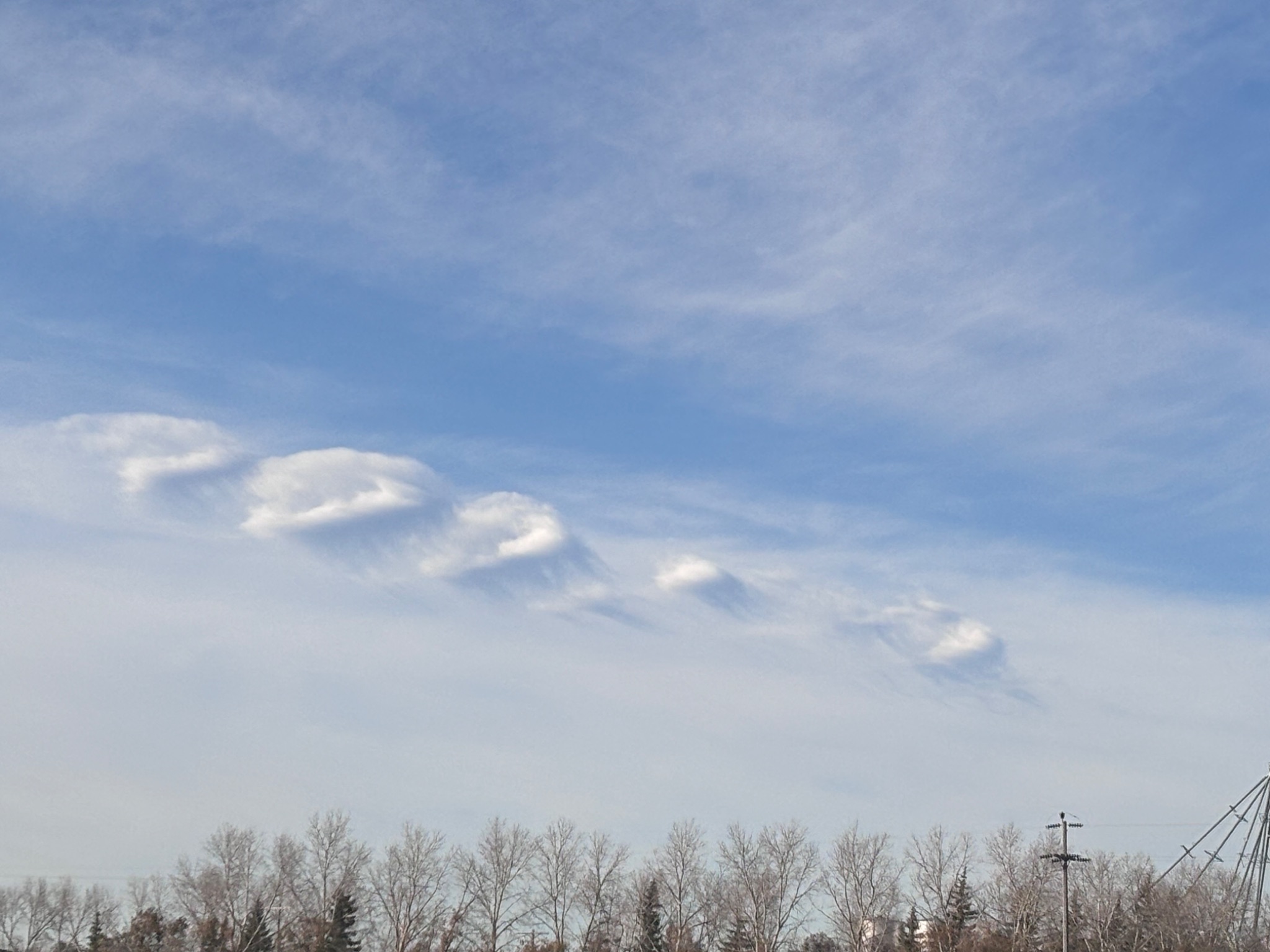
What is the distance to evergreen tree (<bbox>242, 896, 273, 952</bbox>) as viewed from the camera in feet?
313

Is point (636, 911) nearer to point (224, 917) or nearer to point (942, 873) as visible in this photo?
point (942, 873)

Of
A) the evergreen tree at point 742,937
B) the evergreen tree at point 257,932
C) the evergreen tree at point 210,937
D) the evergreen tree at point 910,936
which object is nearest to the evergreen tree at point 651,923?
the evergreen tree at point 742,937

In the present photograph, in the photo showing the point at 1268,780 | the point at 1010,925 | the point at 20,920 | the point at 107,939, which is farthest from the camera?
the point at 20,920

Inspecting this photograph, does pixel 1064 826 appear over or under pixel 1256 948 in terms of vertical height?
over

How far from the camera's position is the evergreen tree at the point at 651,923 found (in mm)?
98188

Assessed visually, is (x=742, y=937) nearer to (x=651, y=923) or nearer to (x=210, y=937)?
(x=651, y=923)

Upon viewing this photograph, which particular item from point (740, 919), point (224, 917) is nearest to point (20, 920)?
point (224, 917)

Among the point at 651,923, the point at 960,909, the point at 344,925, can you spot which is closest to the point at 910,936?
the point at 960,909

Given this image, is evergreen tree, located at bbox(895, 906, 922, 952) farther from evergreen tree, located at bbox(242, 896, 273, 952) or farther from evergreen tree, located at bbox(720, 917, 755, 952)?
evergreen tree, located at bbox(242, 896, 273, 952)

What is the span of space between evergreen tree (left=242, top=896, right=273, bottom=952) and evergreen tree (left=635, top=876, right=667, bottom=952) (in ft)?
93.8

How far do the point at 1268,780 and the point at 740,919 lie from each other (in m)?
63.4

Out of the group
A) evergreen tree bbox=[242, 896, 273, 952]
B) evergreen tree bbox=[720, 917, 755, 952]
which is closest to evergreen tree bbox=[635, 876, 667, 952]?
evergreen tree bbox=[720, 917, 755, 952]

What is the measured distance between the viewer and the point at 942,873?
100500mm

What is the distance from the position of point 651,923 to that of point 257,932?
99.7ft
